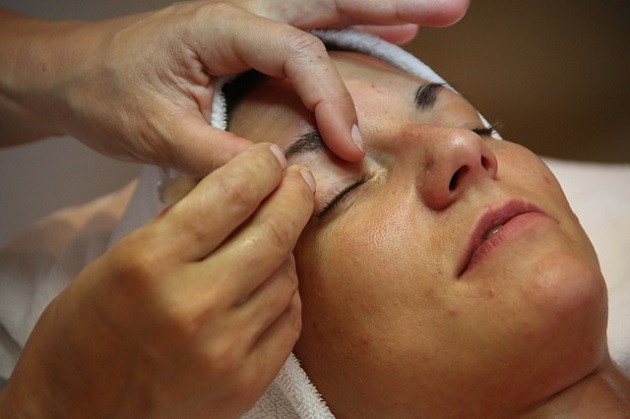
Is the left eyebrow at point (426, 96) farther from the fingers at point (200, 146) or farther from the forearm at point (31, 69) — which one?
the forearm at point (31, 69)

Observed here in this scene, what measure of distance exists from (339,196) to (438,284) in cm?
19

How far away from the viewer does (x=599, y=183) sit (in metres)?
1.60

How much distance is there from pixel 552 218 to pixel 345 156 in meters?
0.30

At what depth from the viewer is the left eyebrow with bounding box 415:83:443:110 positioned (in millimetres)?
1022

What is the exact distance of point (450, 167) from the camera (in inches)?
34.4

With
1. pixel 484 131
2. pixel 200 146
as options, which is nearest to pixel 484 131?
pixel 484 131

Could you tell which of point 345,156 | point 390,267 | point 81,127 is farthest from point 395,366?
point 81,127

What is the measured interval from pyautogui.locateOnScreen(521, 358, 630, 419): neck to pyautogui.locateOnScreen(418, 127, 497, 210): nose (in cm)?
31

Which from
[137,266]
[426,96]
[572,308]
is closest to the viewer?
[137,266]

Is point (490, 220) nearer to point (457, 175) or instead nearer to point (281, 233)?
point (457, 175)

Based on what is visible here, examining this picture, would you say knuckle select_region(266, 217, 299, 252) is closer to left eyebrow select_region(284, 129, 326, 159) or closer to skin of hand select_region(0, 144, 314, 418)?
skin of hand select_region(0, 144, 314, 418)

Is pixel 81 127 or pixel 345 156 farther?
pixel 81 127

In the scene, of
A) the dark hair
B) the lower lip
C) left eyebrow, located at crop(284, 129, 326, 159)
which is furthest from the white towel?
the lower lip

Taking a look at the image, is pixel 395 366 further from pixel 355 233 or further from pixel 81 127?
pixel 81 127
